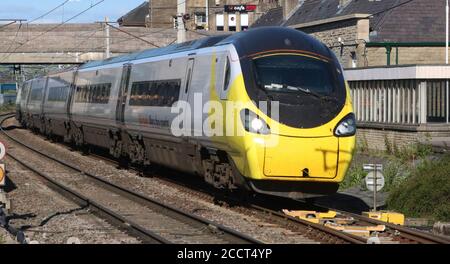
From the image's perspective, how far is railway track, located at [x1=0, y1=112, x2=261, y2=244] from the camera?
1200 cm

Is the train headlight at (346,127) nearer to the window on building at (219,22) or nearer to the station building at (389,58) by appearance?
the station building at (389,58)

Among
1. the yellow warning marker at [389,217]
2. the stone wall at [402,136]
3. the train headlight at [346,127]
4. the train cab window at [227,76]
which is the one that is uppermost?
the train cab window at [227,76]

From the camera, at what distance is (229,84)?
45.9 ft

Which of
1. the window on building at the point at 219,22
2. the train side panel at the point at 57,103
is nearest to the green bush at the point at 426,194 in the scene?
the train side panel at the point at 57,103

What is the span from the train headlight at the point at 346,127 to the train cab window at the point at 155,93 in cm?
435

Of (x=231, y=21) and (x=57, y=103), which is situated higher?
(x=231, y=21)

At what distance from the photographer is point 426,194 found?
50.4 ft

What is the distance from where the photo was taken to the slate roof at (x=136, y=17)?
322 feet

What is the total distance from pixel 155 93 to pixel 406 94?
8.15 meters

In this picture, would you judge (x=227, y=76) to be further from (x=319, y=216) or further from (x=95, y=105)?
(x=95, y=105)

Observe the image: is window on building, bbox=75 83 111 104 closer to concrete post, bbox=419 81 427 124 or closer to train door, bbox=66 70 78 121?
train door, bbox=66 70 78 121

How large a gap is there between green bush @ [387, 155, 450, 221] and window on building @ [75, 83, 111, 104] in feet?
33.8

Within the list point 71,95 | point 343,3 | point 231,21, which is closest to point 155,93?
point 71,95
